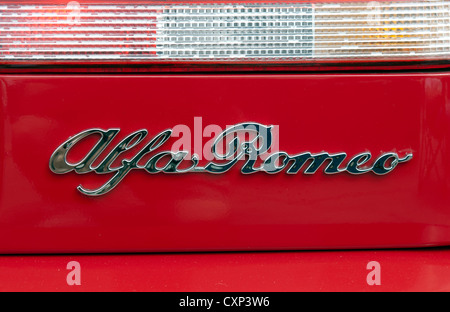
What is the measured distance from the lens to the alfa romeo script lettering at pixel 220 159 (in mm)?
1325

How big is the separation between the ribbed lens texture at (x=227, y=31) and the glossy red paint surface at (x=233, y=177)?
0.18 ft

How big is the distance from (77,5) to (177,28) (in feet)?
0.73

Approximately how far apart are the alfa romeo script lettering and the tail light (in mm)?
161

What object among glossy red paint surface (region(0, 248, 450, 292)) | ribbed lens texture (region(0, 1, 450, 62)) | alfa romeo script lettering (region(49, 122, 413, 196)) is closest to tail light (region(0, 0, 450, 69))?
ribbed lens texture (region(0, 1, 450, 62))

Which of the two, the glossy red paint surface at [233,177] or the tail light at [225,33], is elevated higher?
the tail light at [225,33]

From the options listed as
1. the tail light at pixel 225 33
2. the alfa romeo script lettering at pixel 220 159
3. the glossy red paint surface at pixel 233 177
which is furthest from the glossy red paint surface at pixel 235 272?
the tail light at pixel 225 33

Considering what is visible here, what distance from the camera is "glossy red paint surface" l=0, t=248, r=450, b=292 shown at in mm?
1289

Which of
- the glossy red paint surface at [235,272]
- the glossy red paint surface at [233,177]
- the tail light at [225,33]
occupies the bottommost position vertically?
the glossy red paint surface at [235,272]

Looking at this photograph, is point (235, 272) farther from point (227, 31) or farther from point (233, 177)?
point (227, 31)

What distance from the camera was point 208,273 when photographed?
1.32m

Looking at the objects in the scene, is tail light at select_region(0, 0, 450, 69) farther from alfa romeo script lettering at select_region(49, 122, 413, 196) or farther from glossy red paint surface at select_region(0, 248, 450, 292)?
glossy red paint surface at select_region(0, 248, 450, 292)

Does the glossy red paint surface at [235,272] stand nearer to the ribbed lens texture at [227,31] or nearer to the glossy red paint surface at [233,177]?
the glossy red paint surface at [233,177]

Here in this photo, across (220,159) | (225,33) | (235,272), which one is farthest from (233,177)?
(225,33)
